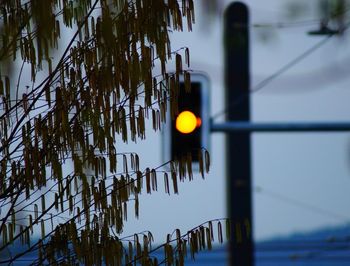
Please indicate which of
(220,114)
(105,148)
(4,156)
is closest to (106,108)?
(105,148)

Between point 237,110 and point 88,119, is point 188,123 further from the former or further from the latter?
point 88,119

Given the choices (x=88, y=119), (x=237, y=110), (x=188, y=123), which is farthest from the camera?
(x=237, y=110)

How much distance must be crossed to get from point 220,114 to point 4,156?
372 cm

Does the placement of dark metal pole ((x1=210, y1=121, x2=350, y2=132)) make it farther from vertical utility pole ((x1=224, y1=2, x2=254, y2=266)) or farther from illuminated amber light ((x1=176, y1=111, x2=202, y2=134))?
illuminated amber light ((x1=176, y1=111, x2=202, y2=134))

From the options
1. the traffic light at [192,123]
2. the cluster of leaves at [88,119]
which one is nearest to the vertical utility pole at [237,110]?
the traffic light at [192,123]

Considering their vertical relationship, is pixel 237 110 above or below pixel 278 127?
above

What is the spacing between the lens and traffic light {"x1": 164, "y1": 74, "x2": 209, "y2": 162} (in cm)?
767

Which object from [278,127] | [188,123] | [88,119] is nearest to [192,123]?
[188,123]

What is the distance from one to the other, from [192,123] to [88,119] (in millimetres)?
3149

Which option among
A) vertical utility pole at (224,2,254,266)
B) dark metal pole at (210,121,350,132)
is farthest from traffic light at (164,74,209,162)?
vertical utility pole at (224,2,254,266)

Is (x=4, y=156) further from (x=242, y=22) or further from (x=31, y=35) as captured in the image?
(x=242, y=22)

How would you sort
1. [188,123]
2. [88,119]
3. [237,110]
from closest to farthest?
[88,119]
[188,123]
[237,110]

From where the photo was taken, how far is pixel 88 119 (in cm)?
483

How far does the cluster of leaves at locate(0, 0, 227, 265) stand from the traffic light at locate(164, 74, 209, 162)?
256cm
